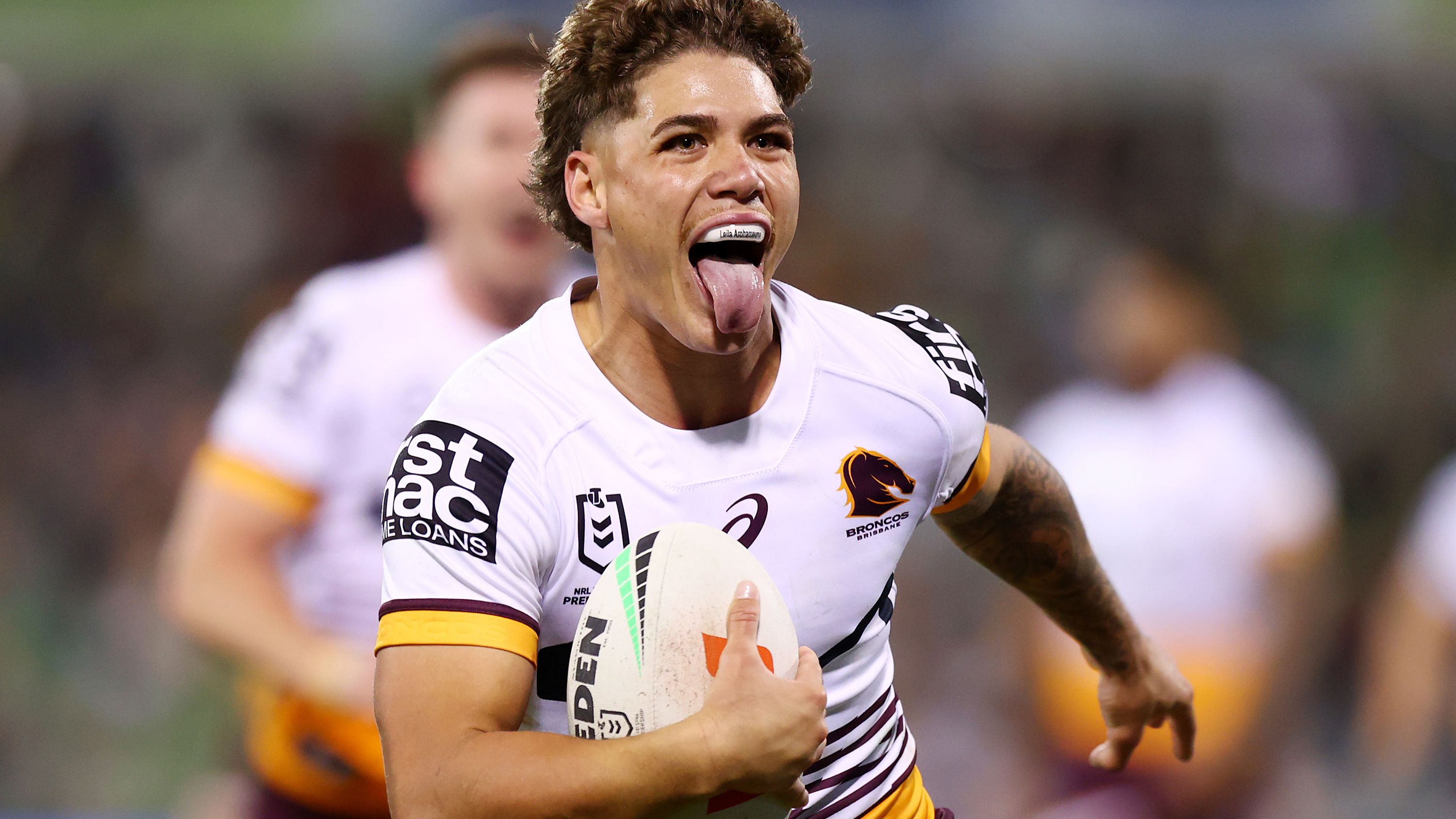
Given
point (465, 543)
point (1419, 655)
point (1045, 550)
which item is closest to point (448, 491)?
point (465, 543)

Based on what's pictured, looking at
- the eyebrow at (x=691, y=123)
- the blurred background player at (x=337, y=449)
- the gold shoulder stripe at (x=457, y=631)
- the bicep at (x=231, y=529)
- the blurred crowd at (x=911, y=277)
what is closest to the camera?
the gold shoulder stripe at (x=457, y=631)

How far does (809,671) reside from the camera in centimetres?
239

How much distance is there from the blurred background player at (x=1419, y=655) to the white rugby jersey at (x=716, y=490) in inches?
173

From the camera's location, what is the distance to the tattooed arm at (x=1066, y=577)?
325 centimetres

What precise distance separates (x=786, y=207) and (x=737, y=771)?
104 cm

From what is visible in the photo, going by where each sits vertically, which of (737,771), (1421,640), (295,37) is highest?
A: (295,37)

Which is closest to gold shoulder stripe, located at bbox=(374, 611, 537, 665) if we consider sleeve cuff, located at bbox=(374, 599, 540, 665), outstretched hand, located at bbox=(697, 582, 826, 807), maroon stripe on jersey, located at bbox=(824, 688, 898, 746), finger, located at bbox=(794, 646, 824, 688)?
sleeve cuff, located at bbox=(374, 599, 540, 665)

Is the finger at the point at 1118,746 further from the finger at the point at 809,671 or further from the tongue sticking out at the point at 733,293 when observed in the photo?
the tongue sticking out at the point at 733,293

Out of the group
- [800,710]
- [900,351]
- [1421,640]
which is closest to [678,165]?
[900,351]

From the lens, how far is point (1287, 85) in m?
10.4

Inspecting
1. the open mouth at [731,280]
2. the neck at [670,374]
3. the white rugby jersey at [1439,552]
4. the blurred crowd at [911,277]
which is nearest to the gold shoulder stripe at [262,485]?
the neck at [670,374]

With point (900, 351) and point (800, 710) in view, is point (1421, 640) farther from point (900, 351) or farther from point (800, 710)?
point (800, 710)

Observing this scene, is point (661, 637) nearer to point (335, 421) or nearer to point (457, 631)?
point (457, 631)

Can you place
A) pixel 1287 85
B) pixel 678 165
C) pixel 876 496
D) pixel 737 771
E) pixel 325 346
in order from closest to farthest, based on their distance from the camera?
pixel 737 771
pixel 678 165
pixel 876 496
pixel 325 346
pixel 1287 85
